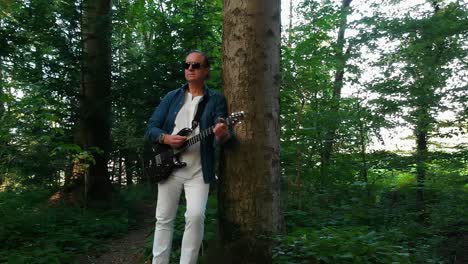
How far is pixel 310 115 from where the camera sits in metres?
7.21

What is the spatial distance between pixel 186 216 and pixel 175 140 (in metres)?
0.72

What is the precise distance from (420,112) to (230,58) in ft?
18.2

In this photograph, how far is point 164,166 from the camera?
3621mm

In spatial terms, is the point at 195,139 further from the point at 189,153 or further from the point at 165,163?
the point at 165,163

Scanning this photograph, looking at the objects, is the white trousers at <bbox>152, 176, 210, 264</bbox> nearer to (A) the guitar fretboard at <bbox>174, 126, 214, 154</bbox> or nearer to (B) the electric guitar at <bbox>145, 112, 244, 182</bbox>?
(B) the electric guitar at <bbox>145, 112, 244, 182</bbox>

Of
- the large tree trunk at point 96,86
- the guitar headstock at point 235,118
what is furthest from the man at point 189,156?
the large tree trunk at point 96,86

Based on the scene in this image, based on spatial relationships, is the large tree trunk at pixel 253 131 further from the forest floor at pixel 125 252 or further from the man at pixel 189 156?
the forest floor at pixel 125 252

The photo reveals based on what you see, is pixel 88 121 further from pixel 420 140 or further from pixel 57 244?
pixel 420 140

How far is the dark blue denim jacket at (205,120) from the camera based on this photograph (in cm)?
358

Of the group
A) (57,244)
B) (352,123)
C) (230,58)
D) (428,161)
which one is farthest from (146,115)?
(428,161)

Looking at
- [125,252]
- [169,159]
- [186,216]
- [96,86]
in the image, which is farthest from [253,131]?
[96,86]

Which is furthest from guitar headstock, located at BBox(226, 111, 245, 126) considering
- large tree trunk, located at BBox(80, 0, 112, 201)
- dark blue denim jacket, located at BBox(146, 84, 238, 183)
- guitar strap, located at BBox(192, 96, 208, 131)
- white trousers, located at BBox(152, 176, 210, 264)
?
large tree trunk, located at BBox(80, 0, 112, 201)

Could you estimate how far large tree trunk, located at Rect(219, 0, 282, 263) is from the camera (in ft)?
11.8

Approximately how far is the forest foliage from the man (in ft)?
3.89
